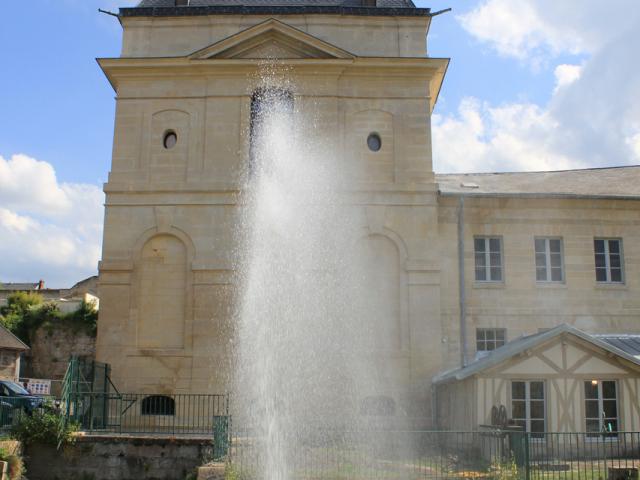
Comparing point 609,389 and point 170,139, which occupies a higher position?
point 170,139

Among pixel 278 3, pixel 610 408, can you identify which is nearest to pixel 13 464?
pixel 610 408

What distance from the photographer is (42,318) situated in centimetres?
3488

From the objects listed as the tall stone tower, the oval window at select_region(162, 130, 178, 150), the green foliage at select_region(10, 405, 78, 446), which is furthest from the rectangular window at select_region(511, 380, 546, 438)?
the oval window at select_region(162, 130, 178, 150)

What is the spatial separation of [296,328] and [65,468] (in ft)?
23.1

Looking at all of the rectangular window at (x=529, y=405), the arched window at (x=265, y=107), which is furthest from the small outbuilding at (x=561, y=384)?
the arched window at (x=265, y=107)

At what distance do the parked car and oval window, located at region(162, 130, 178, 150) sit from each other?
846 cm

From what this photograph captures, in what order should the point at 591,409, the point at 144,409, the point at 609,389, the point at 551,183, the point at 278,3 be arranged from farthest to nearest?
the point at 278,3, the point at 551,183, the point at 144,409, the point at 609,389, the point at 591,409

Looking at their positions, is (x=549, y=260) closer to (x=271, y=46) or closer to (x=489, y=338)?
(x=489, y=338)

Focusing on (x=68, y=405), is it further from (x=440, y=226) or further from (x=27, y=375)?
(x=27, y=375)

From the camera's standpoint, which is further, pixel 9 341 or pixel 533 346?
pixel 9 341

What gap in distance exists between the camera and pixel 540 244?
947 inches

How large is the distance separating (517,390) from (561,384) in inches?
42.4

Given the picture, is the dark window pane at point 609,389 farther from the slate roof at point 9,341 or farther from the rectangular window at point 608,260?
the slate roof at point 9,341

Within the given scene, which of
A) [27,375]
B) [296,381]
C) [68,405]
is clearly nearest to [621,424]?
[296,381]
